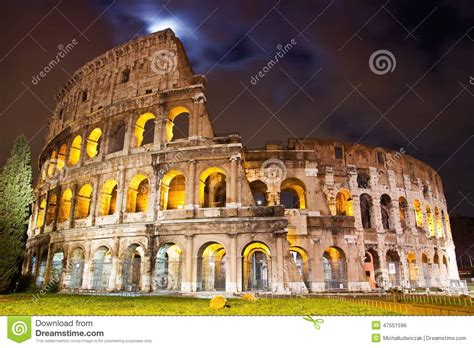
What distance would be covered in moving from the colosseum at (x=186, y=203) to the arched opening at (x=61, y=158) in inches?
6.7

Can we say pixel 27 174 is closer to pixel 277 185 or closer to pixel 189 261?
pixel 189 261

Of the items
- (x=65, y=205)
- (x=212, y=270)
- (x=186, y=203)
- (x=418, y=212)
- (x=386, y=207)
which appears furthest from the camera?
(x=418, y=212)

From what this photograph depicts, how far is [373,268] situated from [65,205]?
2124 centimetres

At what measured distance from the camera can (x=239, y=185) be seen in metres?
17.3

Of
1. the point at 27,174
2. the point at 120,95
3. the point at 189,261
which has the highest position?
the point at 120,95

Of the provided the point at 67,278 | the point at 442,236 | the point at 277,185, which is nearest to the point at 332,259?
the point at 277,185

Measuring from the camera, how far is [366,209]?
2708cm

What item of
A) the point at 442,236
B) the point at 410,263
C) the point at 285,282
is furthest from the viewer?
the point at 442,236

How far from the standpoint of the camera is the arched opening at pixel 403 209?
26.8m

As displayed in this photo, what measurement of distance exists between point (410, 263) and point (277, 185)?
505 inches

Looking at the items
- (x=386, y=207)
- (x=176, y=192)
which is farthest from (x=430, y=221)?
(x=176, y=192)

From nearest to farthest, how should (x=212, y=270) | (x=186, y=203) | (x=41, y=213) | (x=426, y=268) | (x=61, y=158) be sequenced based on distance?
(x=186, y=203)
(x=212, y=270)
(x=61, y=158)
(x=41, y=213)
(x=426, y=268)

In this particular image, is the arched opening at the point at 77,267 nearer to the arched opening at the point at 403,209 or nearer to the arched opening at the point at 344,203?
the arched opening at the point at 344,203

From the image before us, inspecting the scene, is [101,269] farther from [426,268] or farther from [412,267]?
[426,268]
